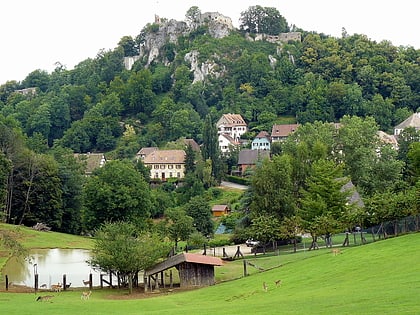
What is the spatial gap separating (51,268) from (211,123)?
64993mm

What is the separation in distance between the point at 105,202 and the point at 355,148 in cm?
2959

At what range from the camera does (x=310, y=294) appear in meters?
25.3

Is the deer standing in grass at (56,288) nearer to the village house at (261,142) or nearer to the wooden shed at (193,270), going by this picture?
the wooden shed at (193,270)

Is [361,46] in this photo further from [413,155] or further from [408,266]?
[408,266]

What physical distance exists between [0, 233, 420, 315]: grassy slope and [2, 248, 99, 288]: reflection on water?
21.6ft

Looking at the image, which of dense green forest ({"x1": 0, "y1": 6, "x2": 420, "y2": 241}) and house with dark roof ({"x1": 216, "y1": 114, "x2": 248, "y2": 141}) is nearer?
dense green forest ({"x1": 0, "y1": 6, "x2": 420, "y2": 241})

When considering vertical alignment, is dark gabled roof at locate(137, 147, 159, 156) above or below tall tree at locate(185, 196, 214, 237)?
above

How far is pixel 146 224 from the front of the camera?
66875 millimetres

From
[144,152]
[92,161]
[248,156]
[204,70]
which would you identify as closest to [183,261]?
[248,156]

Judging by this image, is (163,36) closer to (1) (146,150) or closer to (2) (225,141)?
(2) (225,141)

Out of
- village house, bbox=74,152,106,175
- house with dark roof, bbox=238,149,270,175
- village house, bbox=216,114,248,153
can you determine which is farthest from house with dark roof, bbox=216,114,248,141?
village house, bbox=74,152,106,175

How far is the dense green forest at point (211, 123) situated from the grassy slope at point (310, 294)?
1322 cm

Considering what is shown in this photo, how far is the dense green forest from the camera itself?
57.5 metres

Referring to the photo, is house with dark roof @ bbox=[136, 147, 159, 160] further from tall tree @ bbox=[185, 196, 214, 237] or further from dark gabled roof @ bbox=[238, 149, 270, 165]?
tall tree @ bbox=[185, 196, 214, 237]
